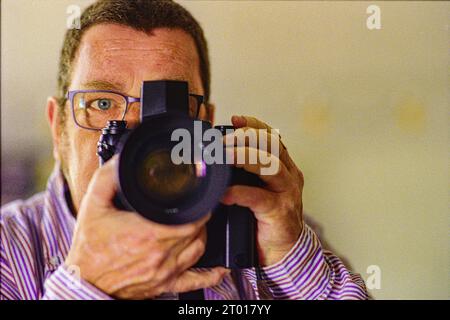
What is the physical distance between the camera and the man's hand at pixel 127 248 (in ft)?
1.68

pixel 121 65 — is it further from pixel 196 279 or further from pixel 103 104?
pixel 196 279

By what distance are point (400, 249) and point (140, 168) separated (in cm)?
41

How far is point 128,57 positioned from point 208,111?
0.14 metres

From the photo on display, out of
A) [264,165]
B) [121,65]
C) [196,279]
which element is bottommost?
[196,279]

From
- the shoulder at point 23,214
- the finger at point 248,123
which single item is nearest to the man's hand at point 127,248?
the finger at point 248,123

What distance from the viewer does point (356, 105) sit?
29.7 inches

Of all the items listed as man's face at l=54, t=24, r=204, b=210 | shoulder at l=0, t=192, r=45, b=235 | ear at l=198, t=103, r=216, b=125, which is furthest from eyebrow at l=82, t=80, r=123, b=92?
shoulder at l=0, t=192, r=45, b=235

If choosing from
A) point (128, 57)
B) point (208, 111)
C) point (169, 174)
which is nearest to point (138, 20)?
point (128, 57)

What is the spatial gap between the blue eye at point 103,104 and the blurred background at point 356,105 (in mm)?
146

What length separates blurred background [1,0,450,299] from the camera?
0.73 meters

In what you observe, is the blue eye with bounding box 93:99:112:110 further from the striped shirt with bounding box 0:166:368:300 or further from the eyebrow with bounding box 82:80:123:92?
the striped shirt with bounding box 0:166:368:300

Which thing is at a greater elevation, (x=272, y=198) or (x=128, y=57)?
(x=128, y=57)

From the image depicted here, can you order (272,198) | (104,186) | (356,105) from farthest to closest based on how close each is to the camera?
1. (356,105)
2. (272,198)
3. (104,186)

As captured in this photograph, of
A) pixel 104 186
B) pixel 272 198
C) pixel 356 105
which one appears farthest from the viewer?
pixel 356 105
